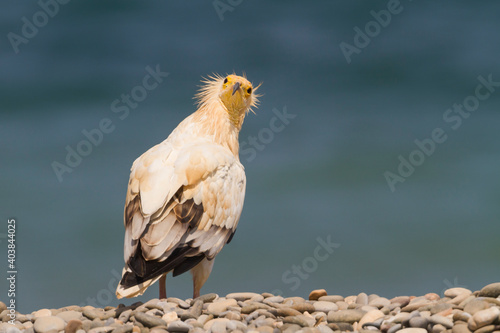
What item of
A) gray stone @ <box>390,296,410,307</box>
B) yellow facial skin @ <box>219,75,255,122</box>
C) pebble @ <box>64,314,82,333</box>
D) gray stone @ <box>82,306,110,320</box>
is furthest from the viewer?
yellow facial skin @ <box>219,75,255,122</box>

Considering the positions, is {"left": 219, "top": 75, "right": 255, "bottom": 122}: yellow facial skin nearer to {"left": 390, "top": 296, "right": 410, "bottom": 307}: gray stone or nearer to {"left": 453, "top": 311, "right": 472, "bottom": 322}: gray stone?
{"left": 390, "top": 296, "right": 410, "bottom": 307}: gray stone

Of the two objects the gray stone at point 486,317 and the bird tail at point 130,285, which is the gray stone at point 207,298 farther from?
the gray stone at point 486,317

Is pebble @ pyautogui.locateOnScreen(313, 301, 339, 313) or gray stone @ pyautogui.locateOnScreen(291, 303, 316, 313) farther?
pebble @ pyautogui.locateOnScreen(313, 301, 339, 313)

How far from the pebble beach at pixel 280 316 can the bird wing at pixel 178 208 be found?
1.47ft

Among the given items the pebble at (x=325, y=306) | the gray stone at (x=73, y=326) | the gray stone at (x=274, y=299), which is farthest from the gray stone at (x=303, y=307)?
the gray stone at (x=73, y=326)

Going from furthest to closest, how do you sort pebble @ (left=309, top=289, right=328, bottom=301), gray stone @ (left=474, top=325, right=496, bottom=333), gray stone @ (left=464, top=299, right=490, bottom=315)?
1. pebble @ (left=309, top=289, right=328, bottom=301)
2. gray stone @ (left=464, top=299, right=490, bottom=315)
3. gray stone @ (left=474, top=325, right=496, bottom=333)

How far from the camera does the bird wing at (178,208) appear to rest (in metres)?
6.01

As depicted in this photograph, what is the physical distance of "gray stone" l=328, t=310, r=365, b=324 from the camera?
5.61 metres

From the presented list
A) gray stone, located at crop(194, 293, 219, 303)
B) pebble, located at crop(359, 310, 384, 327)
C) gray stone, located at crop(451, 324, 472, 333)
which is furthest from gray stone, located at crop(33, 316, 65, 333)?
gray stone, located at crop(451, 324, 472, 333)

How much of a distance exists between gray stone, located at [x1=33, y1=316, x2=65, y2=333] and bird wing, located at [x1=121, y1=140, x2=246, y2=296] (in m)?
0.73

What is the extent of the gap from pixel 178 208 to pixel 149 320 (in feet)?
4.39

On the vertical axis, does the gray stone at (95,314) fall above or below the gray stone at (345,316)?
above

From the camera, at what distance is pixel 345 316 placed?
563 cm

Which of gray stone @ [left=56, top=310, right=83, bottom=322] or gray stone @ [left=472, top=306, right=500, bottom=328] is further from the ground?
gray stone @ [left=56, top=310, right=83, bottom=322]
